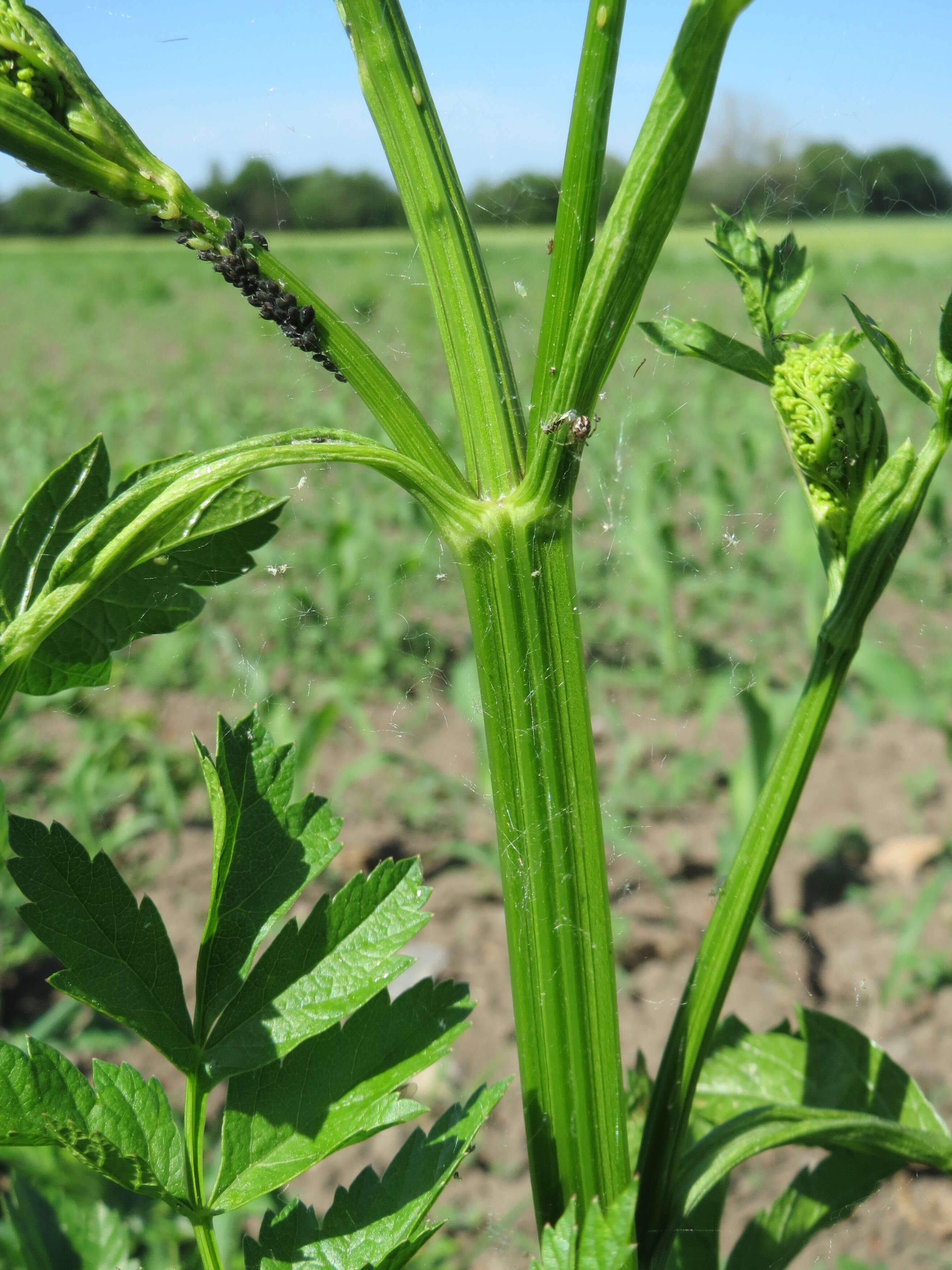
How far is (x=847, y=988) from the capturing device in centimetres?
303

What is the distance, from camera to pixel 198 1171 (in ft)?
Result: 2.06

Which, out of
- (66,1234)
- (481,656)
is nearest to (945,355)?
(481,656)

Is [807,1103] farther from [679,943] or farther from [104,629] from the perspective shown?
[679,943]

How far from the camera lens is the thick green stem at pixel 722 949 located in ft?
2.19

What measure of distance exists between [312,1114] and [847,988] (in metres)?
2.83

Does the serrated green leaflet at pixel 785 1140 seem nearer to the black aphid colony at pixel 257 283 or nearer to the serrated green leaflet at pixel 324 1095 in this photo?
the serrated green leaflet at pixel 324 1095

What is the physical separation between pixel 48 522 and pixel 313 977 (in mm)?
351

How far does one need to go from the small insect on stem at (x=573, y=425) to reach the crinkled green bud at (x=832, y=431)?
0.62ft

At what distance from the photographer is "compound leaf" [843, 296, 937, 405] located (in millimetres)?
610

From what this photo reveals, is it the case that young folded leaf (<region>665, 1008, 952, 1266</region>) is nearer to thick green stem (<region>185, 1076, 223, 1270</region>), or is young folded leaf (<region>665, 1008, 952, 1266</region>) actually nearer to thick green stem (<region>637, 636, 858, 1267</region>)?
thick green stem (<region>637, 636, 858, 1267</region>)

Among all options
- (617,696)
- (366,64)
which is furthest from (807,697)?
(617,696)

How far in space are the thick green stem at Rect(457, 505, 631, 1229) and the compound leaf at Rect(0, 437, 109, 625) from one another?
0.27m

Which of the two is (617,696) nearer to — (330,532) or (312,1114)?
(330,532)

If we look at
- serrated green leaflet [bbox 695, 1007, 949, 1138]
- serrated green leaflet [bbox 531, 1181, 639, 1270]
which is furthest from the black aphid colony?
serrated green leaflet [bbox 695, 1007, 949, 1138]
